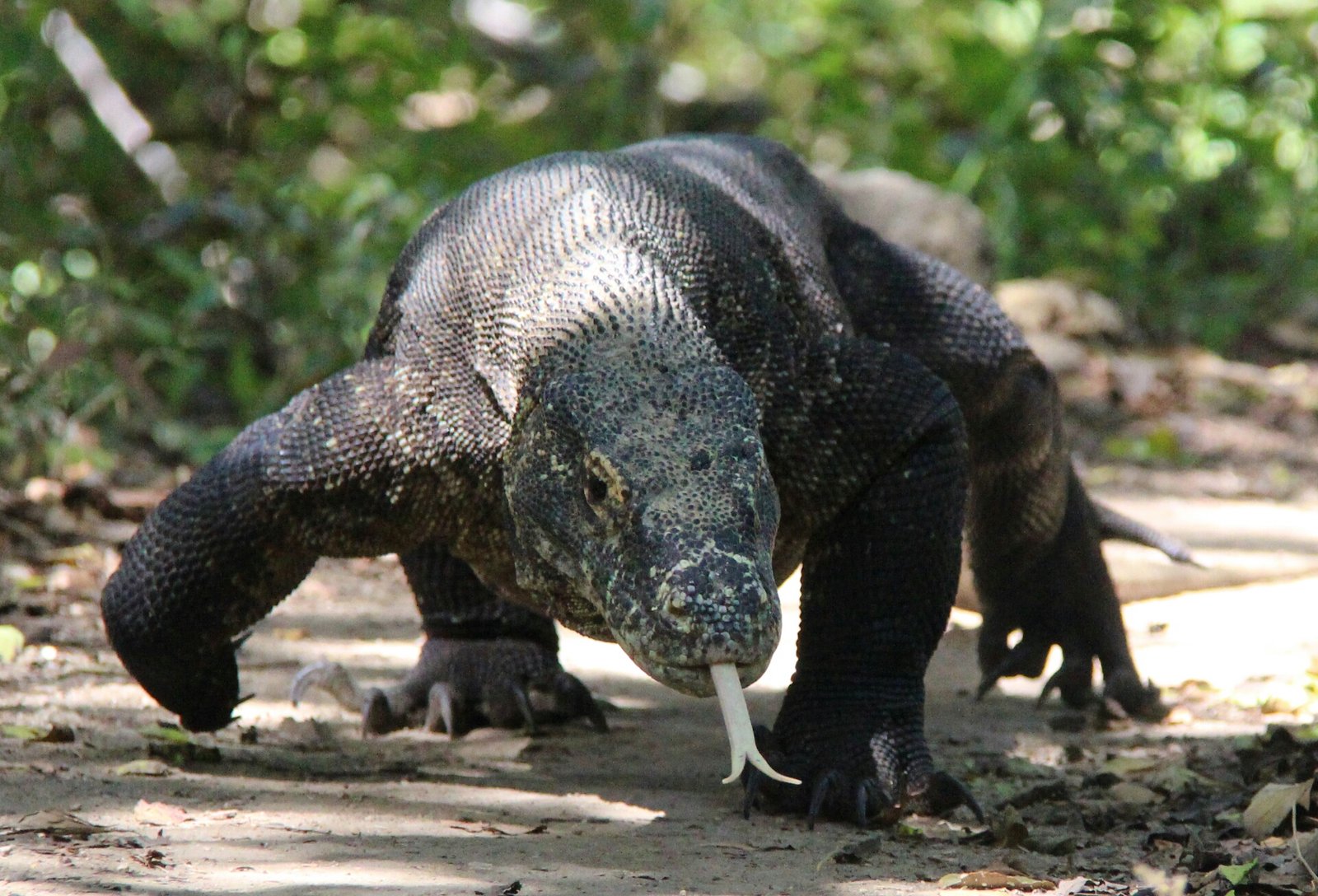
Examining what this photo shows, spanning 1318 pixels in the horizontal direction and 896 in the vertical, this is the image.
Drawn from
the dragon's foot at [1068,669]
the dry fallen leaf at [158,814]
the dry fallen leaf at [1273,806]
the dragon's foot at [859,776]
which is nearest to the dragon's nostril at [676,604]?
the dragon's foot at [859,776]

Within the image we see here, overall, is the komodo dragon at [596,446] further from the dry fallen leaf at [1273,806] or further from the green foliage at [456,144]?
the green foliage at [456,144]

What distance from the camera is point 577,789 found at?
318 centimetres

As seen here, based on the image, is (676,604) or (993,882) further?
(993,882)

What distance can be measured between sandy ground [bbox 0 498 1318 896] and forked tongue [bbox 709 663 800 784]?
253 mm

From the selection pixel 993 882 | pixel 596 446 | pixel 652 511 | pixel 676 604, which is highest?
pixel 596 446

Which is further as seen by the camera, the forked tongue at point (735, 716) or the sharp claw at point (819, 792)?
the sharp claw at point (819, 792)

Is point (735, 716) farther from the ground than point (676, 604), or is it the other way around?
point (676, 604)

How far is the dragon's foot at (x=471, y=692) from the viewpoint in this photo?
3.77 meters

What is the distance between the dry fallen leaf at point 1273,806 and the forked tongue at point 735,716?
3.13 feet

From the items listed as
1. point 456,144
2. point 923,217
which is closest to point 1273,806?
point 923,217

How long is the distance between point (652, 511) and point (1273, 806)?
3.90ft

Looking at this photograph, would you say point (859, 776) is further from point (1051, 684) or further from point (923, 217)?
point (923, 217)

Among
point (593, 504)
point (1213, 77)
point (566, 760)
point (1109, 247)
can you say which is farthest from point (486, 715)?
point (1213, 77)

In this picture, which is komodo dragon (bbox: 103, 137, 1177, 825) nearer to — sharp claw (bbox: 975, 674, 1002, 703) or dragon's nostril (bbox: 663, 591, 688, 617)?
dragon's nostril (bbox: 663, 591, 688, 617)
